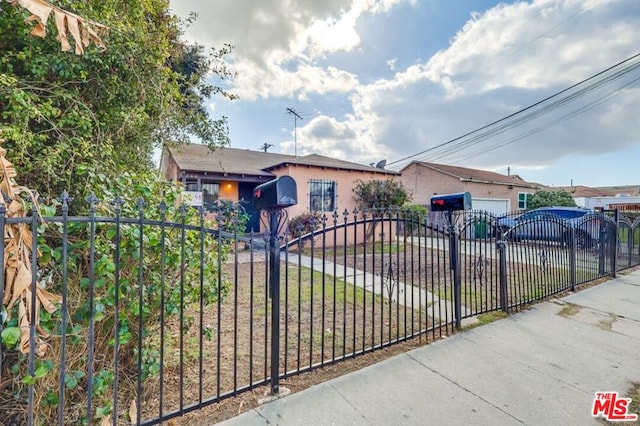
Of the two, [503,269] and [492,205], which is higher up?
[492,205]

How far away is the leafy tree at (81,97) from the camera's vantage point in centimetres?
232

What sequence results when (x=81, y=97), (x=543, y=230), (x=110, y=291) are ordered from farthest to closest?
(x=543, y=230), (x=81, y=97), (x=110, y=291)

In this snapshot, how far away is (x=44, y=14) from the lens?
1.72 meters

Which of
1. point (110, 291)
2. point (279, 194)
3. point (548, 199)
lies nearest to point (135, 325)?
point (110, 291)

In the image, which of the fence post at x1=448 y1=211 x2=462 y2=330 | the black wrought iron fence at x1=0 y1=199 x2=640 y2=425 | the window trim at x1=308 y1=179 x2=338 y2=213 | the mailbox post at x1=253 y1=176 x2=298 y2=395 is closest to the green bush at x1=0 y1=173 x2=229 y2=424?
the black wrought iron fence at x1=0 y1=199 x2=640 y2=425

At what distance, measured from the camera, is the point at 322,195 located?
1219 cm

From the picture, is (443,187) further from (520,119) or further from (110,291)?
(110,291)

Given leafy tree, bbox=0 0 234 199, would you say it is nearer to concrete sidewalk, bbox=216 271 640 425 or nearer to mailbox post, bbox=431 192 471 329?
concrete sidewalk, bbox=216 271 640 425

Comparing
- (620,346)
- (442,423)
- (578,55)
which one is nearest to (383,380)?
(442,423)

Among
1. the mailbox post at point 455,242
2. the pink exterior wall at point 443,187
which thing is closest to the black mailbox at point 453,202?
the mailbox post at point 455,242

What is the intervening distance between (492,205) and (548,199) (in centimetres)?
568

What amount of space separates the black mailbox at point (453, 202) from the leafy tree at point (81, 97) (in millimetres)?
3771

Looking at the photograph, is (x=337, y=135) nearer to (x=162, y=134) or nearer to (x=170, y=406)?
(x=162, y=134)

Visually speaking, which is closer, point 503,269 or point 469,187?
point 503,269
